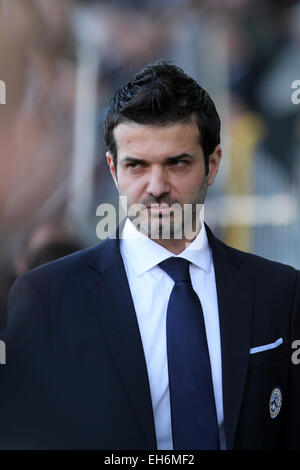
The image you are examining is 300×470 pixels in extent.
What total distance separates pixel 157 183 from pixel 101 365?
51 centimetres

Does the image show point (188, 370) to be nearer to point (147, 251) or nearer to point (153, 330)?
point (153, 330)

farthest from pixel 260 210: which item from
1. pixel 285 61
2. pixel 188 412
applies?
pixel 188 412

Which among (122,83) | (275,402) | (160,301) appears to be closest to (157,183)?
(160,301)

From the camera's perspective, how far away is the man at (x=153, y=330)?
1669mm

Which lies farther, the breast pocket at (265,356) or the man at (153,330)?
the breast pocket at (265,356)

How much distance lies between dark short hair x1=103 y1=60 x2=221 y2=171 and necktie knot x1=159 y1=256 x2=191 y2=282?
1.02 feet

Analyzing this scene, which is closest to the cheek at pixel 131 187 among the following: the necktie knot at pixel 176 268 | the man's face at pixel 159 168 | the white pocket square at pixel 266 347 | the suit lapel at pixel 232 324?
the man's face at pixel 159 168

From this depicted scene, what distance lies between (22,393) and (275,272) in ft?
2.76

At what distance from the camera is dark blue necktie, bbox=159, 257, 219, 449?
5.45ft

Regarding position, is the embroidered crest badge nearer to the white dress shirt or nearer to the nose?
the white dress shirt

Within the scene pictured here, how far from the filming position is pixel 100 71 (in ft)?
18.8

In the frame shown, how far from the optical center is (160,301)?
1790mm

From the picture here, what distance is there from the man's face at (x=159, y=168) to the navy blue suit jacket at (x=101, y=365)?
0.19m

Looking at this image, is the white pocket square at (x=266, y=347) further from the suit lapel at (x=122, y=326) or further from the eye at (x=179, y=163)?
the eye at (x=179, y=163)
